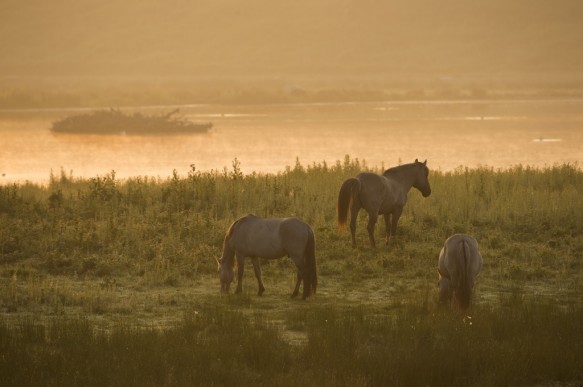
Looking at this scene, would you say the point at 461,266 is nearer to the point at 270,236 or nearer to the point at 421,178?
the point at 270,236

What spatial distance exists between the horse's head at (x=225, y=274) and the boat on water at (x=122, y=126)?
43105mm

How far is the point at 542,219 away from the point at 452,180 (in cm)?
487

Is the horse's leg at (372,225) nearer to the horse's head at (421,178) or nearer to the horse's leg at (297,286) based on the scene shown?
the horse's head at (421,178)

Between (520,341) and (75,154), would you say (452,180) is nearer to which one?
(520,341)

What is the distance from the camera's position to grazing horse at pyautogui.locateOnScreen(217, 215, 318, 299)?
527 inches

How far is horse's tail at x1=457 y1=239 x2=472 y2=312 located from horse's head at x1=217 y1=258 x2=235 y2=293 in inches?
131

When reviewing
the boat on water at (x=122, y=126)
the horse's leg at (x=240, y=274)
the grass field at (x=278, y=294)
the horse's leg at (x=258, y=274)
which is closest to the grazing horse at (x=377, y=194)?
the grass field at (x=278, y=294)

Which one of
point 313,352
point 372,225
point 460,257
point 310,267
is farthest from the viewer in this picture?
point 372,225

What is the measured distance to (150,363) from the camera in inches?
413

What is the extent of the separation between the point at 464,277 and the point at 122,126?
47574mm

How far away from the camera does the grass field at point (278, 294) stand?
34.2 ft

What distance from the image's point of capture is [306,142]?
51.8 m

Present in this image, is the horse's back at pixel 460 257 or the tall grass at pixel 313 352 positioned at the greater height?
the horse's back at pixel 460 257

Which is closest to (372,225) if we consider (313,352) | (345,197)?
(345,197)
